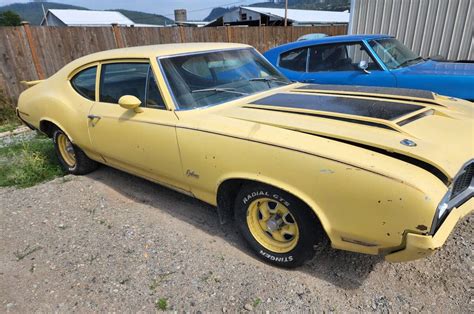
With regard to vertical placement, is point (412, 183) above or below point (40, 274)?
above

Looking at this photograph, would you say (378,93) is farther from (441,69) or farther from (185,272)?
(441,69)

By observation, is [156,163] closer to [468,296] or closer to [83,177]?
[83,177]

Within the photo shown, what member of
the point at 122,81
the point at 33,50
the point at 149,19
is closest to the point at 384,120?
the point at 122,81

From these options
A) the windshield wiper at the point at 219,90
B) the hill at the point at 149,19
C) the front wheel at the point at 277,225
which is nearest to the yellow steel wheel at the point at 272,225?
the front wheel at the point at 277,225

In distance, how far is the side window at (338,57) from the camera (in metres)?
5.39

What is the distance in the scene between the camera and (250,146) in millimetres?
2404

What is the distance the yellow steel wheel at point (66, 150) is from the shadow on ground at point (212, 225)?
32 cm

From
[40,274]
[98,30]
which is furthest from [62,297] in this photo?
[98,30]

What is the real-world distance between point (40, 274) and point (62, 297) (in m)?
0.41

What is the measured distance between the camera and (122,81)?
11.7ft

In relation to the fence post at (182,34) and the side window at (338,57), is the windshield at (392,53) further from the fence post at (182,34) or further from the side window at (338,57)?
the fence post at (182,34)

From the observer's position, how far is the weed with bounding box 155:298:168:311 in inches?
92.7

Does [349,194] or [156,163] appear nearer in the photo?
[349,194]

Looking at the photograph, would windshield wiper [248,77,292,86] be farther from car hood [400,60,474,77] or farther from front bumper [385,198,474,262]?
car hood [400,60,474,77]
